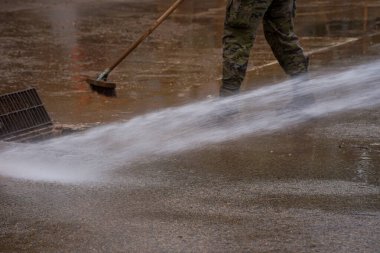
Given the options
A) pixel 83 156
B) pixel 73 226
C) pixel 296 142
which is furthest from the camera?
pixel 296 142

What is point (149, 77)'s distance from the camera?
7637 millimetres

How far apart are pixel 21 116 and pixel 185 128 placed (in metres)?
1.13

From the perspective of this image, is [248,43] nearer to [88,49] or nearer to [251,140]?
[251,140]

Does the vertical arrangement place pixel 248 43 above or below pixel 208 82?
above

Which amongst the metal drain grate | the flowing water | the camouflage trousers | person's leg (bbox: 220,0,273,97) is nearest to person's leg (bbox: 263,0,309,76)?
the camouflage trousers

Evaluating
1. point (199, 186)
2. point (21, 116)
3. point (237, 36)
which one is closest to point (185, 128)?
point (237, 36)

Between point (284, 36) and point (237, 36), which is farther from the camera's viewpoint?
point (284, 36)

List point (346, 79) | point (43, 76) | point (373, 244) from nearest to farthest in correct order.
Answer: point (373, 244) < point (346, 79) < point (43, 76)

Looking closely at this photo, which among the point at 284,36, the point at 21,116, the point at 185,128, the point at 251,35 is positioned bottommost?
the point at 185,128

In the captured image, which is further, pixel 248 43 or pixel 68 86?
pixel 68 86

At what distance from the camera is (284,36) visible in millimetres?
6449

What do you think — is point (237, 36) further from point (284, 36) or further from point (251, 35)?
point (284, 36)

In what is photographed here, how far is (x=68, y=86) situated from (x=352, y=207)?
4.10 meters

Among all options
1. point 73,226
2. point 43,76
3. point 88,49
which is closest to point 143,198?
point 73,226
